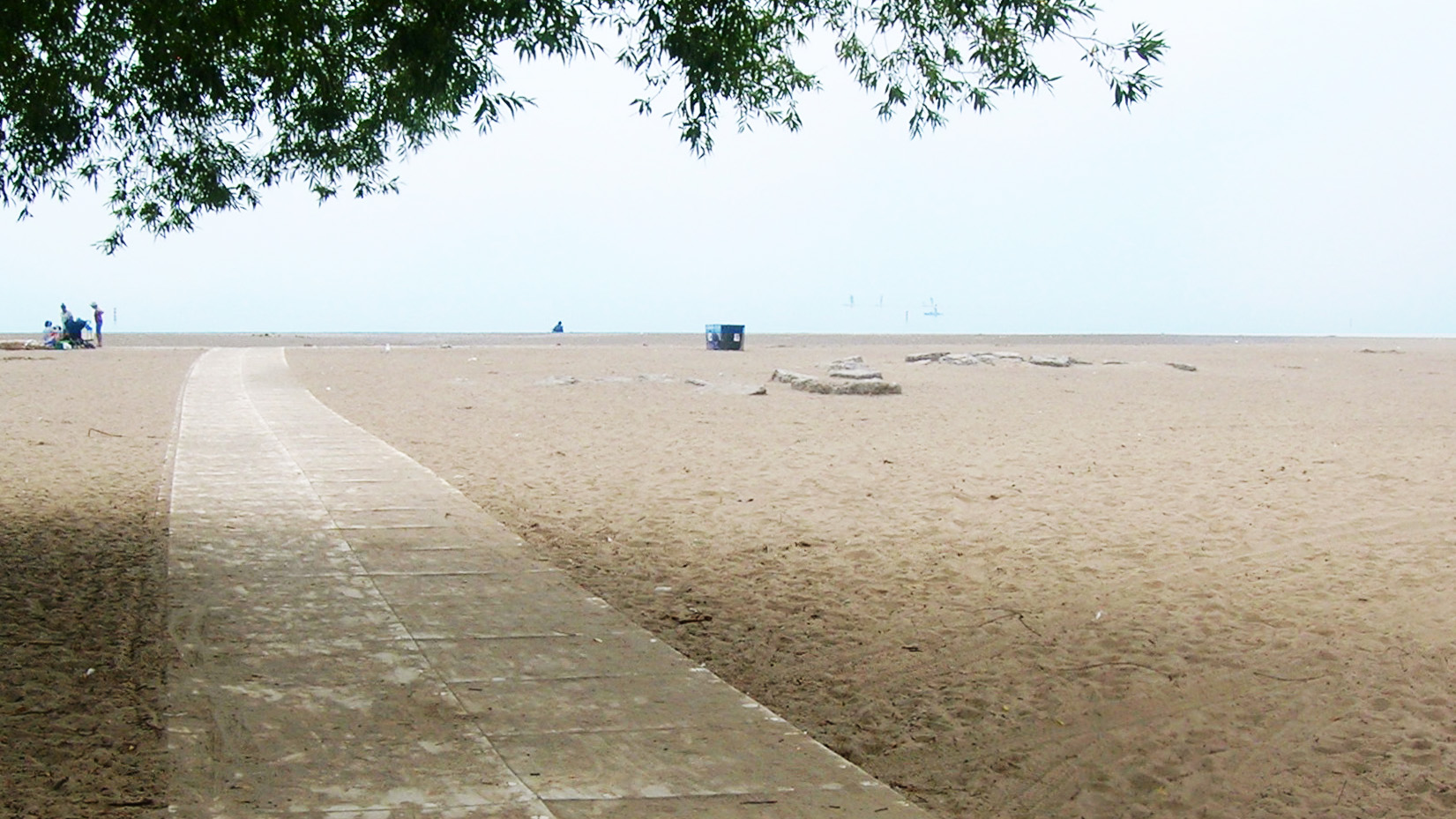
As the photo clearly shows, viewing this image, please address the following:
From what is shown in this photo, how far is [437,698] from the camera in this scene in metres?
4.51

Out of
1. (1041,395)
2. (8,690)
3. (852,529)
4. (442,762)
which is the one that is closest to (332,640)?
(8,690)

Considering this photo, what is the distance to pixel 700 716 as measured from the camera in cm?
439

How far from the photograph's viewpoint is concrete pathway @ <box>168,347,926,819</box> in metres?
3.64

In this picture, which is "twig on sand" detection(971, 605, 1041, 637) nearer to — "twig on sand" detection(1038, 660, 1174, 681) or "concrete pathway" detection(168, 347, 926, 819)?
"twig on sand" detection(1038, 660, 1174, 681)

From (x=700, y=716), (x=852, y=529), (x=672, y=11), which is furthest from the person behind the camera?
(x=852, y=529)

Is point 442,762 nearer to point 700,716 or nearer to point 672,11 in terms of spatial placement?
point 700,716

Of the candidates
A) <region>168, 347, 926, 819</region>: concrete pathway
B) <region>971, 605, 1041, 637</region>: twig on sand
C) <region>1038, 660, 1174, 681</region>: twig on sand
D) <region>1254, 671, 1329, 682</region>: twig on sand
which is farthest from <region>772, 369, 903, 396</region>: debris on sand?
<region>1254, 671, 1329, 682</region>: twig on sand

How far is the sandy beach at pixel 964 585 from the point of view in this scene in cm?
435

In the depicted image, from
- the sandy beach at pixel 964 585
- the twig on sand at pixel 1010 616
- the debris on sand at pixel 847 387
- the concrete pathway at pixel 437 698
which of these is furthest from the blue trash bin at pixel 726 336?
the twig on sand at pixel 1010 616

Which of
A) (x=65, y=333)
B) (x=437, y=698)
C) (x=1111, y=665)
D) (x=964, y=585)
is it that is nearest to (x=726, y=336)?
(x=65, y=333)

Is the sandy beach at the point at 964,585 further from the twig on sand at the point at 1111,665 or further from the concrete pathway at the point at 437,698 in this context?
the concrete pathway at the point at 437,698

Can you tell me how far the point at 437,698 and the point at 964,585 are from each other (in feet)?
11.3

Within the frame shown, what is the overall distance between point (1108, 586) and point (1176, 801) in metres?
2.89

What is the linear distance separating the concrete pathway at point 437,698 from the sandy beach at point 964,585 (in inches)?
10.6
